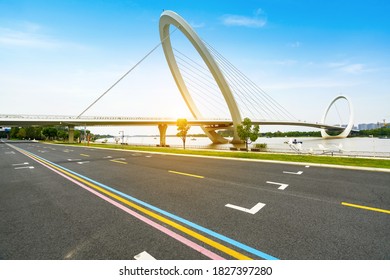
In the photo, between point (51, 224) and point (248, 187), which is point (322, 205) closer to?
point (248, 187)

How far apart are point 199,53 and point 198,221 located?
129ft

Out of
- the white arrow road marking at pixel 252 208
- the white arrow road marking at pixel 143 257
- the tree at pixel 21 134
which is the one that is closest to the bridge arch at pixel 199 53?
the white arrow road marking at pixel 252 208

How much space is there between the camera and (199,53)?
125ft

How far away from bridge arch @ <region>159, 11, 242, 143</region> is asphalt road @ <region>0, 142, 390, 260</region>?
34.2 m

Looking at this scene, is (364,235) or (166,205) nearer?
(364,235)

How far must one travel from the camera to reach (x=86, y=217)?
4.34 meters

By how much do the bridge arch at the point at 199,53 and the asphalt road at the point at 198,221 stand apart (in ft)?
112

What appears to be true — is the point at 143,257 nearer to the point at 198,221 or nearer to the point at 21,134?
the point at 198,221

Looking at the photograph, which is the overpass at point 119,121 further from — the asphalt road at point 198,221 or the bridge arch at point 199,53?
the asphalt road at point 198,221

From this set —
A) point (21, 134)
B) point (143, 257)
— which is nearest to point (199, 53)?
point (143, 257)

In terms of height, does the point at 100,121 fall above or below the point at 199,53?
below

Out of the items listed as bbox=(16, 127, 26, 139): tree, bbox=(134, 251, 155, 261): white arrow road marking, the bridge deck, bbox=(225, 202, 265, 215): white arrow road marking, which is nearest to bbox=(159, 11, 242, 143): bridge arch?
the bridge deck
